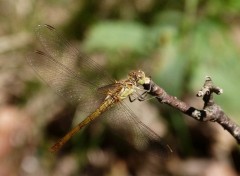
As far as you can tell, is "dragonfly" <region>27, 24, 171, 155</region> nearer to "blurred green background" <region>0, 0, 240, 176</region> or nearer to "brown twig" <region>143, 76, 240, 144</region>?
"brown twig" <region>143, 76, 240, 144</region>

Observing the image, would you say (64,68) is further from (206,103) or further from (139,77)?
(206,103)

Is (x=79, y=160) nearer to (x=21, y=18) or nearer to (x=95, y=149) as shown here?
A: (x=95, y=149)

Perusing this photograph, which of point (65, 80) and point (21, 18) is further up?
point (21, 18)

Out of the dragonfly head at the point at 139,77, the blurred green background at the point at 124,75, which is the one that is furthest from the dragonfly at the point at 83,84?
the blurred green background at the point at 124,75

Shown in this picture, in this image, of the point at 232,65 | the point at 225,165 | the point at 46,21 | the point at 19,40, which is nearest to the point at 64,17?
the point at 46,21

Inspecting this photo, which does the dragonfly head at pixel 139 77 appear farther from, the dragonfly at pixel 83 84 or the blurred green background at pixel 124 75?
the blurred green background at pixel 124 75

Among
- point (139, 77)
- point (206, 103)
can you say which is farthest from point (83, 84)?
point (206, 103)
